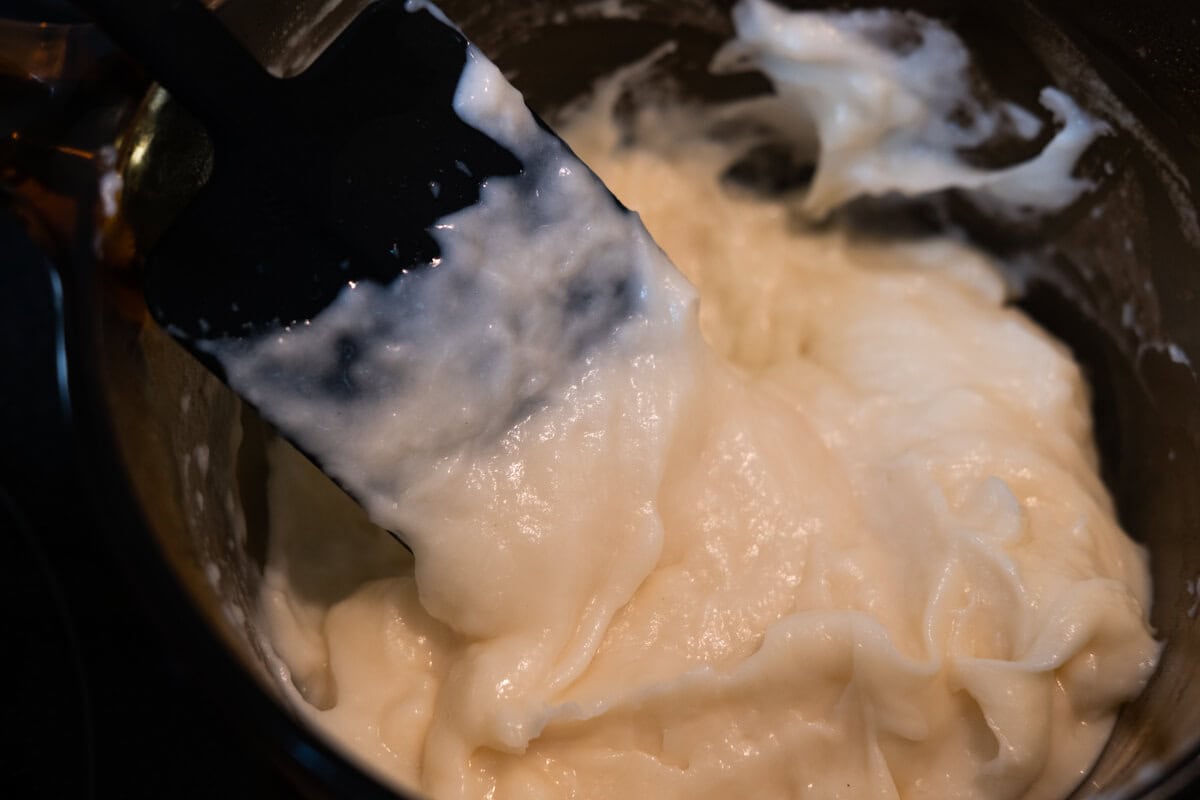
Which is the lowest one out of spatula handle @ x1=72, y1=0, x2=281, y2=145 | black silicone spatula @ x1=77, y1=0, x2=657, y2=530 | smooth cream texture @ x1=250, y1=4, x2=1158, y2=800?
smooth cream texture @ x1=250, y1=4, x2=1158, y2=800

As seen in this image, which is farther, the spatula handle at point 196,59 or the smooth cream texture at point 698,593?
the smooth cream texture at point 698,593

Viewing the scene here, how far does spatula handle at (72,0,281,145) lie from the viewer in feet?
3.22

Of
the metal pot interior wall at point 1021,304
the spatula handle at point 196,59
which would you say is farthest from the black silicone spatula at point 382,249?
the metal pot interior wall at point 1021,304

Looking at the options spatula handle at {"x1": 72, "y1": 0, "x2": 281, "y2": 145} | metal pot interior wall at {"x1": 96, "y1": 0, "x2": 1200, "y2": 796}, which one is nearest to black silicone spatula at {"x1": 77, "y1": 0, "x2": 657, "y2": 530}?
spatula handle at {"x1": 72, "y1": 0, "x2": 281, "y2": 145}

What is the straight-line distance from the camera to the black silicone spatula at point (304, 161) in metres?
1.02

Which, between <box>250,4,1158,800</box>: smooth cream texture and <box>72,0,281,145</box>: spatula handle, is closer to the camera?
<box>72,0,281,145</box>: spatula handle

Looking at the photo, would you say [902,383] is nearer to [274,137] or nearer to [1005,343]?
[1005,343]

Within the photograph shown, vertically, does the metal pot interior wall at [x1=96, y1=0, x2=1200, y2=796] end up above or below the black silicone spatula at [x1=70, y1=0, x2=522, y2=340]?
below

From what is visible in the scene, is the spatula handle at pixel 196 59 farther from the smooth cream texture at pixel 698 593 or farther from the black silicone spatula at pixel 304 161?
the smooth cream texture at pixel 698 593

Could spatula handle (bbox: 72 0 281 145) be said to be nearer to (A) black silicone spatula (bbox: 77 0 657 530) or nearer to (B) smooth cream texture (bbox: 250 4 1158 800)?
(A) black silicone spatula (bbox: 77 0 657 530)

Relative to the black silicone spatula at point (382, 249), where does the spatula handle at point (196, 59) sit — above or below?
above

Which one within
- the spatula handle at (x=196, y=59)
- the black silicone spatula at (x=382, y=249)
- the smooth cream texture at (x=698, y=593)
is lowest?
the smooth cream texture at (x=698, y=593)

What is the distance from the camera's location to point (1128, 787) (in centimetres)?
96

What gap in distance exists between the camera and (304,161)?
1.08 m
